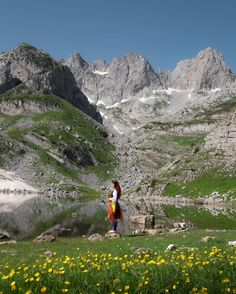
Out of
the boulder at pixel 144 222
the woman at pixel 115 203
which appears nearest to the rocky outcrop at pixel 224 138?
the boulder at pixel 144 222

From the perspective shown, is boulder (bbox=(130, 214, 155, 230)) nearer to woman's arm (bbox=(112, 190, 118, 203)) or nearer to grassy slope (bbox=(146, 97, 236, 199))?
woman's arm (bbox=(112, 190, 118, 203))

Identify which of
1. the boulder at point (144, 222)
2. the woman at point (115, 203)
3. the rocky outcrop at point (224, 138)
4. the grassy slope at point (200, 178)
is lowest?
the boulder at point (144, 222)

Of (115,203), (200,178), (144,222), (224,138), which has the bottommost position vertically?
(144,222)

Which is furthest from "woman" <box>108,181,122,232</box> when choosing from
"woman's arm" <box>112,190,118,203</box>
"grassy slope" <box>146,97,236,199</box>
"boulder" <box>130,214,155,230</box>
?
"grassy slope" <box>146,97,236,199</box>

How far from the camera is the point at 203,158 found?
7082 inches

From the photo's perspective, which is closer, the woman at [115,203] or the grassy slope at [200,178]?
the woman at [115,203]

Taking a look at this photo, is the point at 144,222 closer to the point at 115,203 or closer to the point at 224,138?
the point at 115,203

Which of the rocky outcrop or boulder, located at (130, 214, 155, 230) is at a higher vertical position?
the rocky outcrop

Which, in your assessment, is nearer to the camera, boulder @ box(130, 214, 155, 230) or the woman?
the woman

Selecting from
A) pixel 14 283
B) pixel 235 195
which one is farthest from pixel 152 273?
pixel 235 195

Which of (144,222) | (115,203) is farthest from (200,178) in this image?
(115,203)

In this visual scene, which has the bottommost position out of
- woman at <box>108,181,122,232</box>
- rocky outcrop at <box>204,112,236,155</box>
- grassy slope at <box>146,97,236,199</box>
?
woman at <box>108,181,122,232</box>

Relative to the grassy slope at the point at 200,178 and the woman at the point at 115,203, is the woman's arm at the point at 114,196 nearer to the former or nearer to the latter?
the woman at the point at 115,203

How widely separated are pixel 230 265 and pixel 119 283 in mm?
4219
